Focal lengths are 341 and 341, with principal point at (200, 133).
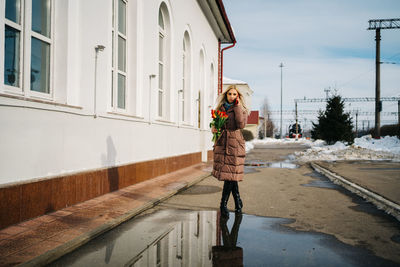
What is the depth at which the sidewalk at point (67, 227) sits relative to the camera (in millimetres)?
3158

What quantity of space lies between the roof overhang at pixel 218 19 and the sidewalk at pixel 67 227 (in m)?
10.9

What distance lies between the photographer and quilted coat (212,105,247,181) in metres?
5.09

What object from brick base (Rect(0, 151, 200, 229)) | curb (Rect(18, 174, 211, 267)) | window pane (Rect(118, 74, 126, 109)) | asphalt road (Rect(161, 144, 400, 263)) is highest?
window pane (Rect(118, 74, 126, 109))

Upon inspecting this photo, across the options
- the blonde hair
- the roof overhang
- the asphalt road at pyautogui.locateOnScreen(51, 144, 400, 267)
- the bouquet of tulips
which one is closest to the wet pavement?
the asphalt road at pyautogui.locateOnScreen(51, 144, 400, 267)

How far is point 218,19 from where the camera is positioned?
17250 mm

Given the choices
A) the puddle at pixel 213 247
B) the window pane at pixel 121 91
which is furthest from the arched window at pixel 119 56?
the puddle at pixel 213 247

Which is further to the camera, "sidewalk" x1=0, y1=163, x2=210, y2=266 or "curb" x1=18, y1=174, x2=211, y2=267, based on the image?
"sidewalk" x1=0, y1=163, x2=210, y2=266

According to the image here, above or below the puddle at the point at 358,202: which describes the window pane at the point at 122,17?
above

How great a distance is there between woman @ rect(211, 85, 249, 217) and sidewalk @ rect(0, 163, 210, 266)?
4.45 feet

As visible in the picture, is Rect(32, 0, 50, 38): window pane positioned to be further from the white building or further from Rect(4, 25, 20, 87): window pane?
Rect(4, 25, 20, 87): window pane

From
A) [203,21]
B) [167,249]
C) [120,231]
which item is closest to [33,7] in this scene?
[120,231]

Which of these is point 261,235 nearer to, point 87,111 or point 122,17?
point 87,111

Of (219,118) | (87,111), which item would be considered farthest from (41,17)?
(219,118)

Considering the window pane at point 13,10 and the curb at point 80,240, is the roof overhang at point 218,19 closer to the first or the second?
the window pane at point 13,10
